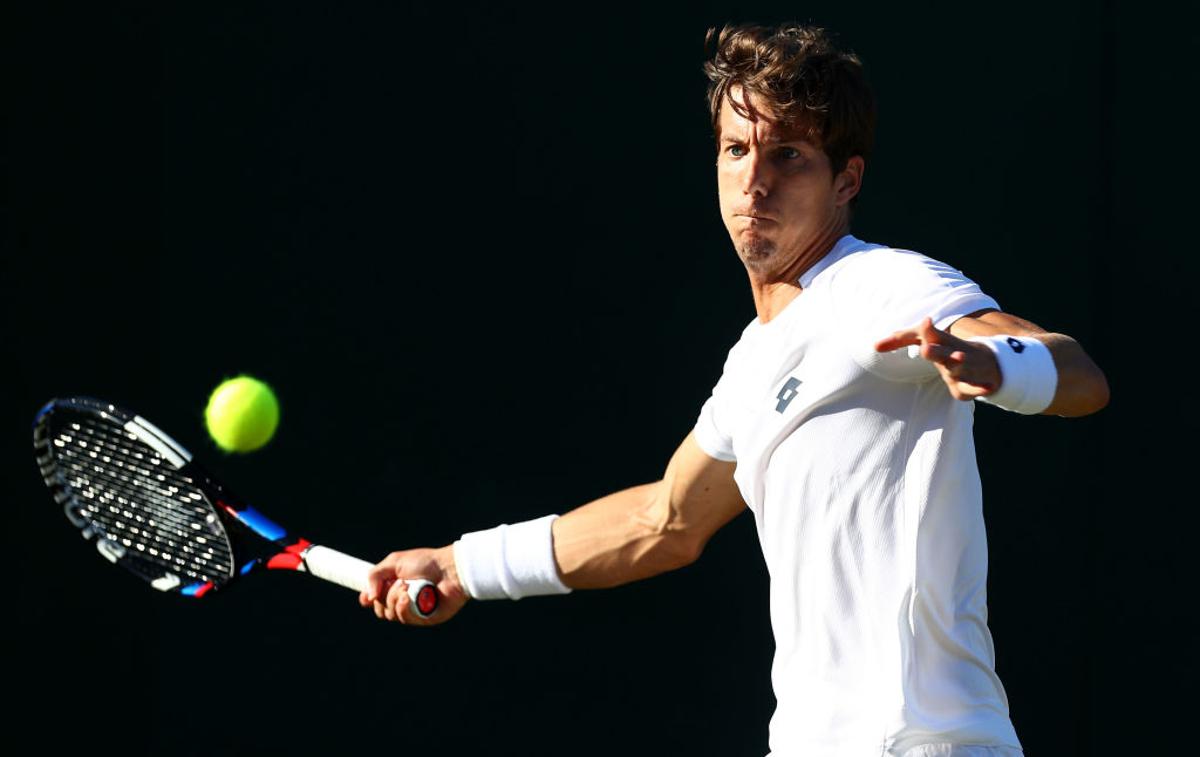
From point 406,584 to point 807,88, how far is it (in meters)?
0.99

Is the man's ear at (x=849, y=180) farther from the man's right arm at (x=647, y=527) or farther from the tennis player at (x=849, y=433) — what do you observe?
the man's right arm at (x=647, y=527)

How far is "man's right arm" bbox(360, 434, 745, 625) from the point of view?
2.50 metres

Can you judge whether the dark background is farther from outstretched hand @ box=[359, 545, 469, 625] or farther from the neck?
the neck

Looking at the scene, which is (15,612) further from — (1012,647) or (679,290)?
(1012,647)

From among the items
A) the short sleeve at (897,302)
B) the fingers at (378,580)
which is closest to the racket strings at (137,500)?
the fingers at (378,580)

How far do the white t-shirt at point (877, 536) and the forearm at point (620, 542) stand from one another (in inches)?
18.4

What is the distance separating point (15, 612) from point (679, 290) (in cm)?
151

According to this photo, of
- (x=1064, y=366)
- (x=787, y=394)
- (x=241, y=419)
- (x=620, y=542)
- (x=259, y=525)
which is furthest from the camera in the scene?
(x=241, y=419)

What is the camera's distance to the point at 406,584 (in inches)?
101

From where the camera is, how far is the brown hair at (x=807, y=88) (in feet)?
7.32

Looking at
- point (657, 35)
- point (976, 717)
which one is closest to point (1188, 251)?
point (657, 35)

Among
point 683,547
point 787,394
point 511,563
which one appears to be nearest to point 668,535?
point 683,547

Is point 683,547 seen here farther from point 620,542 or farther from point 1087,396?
point 1087,396

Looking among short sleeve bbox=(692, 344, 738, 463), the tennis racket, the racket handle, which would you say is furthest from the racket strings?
short sleeve bbox=(692, 344, 738, 463)
